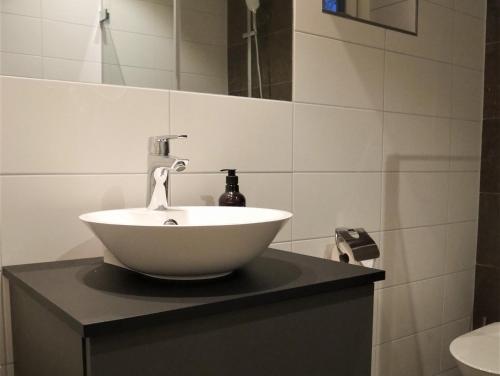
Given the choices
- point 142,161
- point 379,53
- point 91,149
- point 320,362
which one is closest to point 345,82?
point 379,53

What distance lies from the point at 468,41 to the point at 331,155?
882 mm

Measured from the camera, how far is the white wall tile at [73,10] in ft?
3.52

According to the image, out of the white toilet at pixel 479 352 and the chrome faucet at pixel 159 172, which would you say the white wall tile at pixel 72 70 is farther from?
the white toilet at pixel 479 352

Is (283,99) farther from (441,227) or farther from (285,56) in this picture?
(441,227)

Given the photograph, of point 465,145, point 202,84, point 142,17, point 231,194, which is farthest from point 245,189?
point 465,145

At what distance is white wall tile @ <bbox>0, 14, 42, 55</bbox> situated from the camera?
3.33 ft

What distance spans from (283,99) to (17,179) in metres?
0.76

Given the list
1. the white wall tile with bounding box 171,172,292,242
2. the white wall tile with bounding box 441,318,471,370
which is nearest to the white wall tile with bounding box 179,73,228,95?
the white wall tile with bounding box 171,172,292,242

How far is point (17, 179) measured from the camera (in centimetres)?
100

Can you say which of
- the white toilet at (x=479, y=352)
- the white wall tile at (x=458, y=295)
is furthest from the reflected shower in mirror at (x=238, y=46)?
the white wall tile at (x=458, y=295)

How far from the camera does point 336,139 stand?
155 centimetres

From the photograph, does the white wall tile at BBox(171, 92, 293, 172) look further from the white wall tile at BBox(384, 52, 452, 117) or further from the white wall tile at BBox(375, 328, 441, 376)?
the white wall tile at BBox(375, 328, 441, 376)

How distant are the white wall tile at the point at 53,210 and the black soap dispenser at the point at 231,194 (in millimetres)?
224

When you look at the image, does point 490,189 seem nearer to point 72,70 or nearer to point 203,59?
point 203,59
